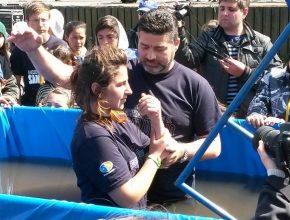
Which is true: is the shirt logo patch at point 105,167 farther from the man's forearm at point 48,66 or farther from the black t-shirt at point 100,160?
the man's forearm at point 48,66

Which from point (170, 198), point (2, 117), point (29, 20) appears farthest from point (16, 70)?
point (170, 198)

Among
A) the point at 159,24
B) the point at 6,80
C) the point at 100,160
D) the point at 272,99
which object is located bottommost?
the point at 6,80

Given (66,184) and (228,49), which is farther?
(228,49)

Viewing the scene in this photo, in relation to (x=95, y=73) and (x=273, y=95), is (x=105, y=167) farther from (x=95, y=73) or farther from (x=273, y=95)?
(x=273, y=95)

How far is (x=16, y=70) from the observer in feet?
17.4

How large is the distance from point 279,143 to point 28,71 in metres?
3.88

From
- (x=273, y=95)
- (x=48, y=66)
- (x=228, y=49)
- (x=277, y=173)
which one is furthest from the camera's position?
(x=228, y=49)

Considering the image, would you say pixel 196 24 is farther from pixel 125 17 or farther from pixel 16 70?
pixel 16 70

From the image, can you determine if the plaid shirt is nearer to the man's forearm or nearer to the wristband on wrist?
the man's forearm

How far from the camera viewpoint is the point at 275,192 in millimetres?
1691

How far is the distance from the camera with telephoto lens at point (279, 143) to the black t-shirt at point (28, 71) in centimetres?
363

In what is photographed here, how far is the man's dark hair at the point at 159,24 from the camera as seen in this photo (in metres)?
2.81

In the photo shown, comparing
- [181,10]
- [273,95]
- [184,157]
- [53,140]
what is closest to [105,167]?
[184,157]

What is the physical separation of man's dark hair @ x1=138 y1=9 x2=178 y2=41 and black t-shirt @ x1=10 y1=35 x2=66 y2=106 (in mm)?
2367
